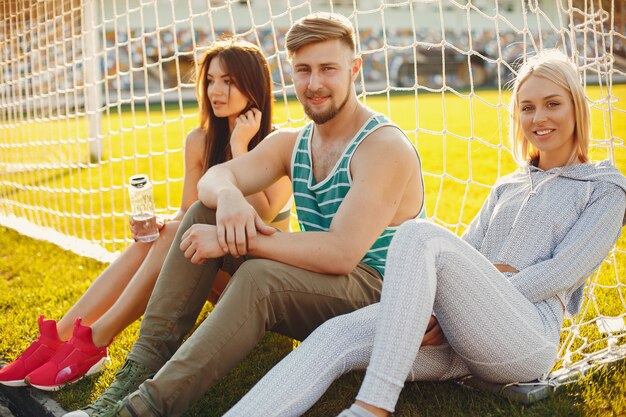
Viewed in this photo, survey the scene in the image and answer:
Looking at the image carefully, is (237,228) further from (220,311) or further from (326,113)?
(326,113)

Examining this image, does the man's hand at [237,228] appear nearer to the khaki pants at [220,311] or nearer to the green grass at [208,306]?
the khaki pants at [220,311]

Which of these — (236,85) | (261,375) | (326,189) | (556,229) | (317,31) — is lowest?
(261,375)

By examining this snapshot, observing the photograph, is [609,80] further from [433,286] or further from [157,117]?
[157,117]

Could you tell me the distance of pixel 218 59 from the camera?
352 cm

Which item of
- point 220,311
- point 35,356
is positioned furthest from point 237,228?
point 35,356

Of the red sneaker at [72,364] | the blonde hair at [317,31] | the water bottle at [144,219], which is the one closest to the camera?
the blonde hair at [317,31]

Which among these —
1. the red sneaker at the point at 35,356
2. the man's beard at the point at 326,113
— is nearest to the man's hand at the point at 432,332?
the man's beard at the point at 326,113

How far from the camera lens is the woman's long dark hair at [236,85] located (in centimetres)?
349

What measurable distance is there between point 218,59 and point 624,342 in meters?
2.16

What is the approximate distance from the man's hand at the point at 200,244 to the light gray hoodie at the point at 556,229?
0.94m

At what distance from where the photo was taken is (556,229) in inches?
95.7

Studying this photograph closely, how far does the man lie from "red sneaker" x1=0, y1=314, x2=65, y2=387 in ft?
1.91

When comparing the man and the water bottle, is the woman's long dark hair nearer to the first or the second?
the water bottle

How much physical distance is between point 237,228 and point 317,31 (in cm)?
73
